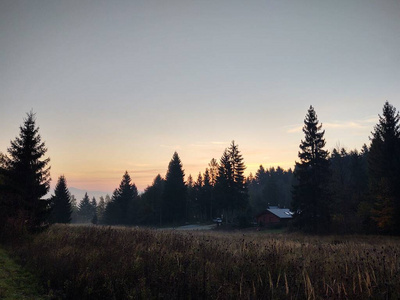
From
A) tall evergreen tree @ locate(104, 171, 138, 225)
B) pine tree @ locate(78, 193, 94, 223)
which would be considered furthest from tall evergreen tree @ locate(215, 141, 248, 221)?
pine tree @ locate(78, 193, 94, 223)

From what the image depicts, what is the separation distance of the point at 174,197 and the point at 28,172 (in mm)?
45945

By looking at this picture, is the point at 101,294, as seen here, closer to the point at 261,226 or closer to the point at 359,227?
the point at 359,227

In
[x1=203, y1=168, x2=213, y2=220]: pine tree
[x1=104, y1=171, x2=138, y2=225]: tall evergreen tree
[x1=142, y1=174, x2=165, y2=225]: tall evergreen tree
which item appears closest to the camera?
[x1=142, y1=174, x2=165, y2=225]: tall evergreen tree

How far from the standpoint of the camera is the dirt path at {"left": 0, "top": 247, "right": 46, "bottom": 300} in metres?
6.30

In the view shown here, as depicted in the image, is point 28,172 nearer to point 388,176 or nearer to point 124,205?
point 388,176

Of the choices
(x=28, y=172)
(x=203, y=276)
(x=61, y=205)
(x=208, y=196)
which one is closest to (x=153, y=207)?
(x=208, y=196)

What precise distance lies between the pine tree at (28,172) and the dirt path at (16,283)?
815 cm

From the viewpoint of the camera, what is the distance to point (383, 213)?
91.6 ft

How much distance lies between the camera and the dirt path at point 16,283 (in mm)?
6304

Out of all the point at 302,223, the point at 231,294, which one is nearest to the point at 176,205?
the point at 302,223

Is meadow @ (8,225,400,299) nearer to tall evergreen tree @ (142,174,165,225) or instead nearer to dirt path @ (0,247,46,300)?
dirt path @ (0,247,46,300)

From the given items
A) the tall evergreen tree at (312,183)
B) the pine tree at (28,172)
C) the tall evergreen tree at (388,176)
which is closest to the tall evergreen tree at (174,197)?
the tall evergreen tree at (312,183)

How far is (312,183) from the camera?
33.4 m

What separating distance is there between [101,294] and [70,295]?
2.98 feet
